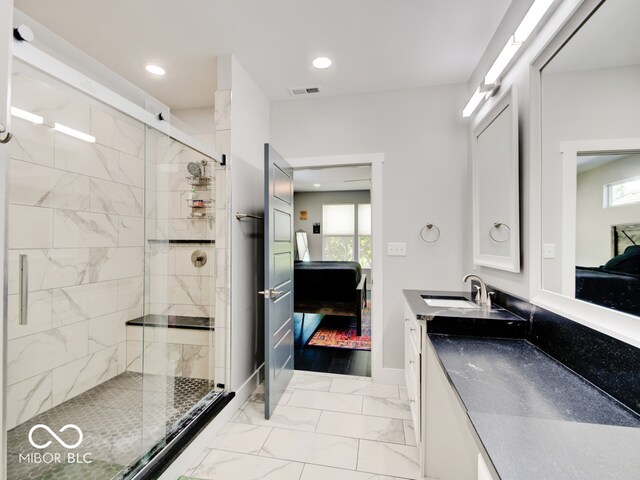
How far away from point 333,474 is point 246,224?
1.78 metres

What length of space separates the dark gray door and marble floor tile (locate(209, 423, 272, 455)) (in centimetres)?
14

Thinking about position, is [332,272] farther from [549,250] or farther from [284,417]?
[549,250]

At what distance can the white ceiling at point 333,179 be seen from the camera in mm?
5405

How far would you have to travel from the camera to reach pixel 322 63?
222cm

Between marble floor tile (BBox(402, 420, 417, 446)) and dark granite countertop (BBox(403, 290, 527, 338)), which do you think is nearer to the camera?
dark granite countertop (BBox(403, 290, 527, 338))

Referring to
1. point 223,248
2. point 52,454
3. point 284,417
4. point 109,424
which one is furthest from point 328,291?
point 52,454

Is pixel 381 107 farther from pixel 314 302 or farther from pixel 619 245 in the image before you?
pixel 314 302

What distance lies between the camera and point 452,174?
2518 mm

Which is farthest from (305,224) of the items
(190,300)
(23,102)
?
(23,102)

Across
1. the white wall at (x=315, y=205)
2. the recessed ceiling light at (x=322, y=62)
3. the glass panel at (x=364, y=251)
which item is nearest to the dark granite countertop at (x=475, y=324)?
the recessed ceiling light at (x=322, y=62)

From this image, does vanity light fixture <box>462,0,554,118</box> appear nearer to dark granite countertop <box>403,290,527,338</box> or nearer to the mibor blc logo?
dark granite countertop <box>403,290,527,338</box>

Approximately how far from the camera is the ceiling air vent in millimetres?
2592

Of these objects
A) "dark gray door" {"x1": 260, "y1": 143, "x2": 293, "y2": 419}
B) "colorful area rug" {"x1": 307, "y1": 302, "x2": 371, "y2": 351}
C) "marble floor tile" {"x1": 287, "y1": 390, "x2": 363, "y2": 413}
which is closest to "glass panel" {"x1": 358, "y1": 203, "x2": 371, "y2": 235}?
"colorful area rug" {"x1": 307, "y1": 302, "x2": 371, "y2": 351}

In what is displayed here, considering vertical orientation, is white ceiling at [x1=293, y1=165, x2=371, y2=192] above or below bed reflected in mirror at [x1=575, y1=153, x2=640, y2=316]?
above
